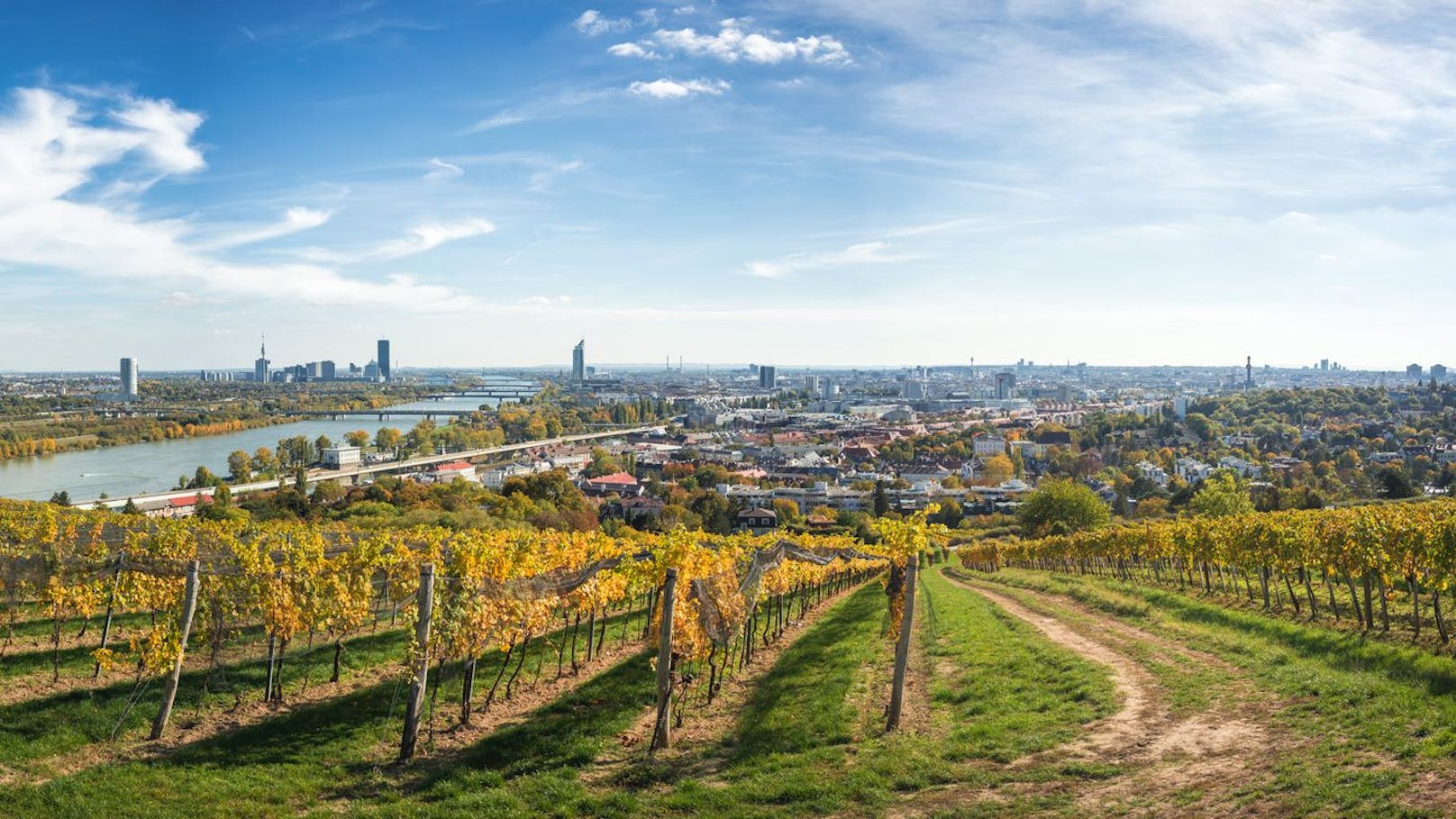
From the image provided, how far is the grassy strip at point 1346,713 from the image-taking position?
7.80 meters

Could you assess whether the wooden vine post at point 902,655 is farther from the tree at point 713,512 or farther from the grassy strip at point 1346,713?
the tree at point 713,512

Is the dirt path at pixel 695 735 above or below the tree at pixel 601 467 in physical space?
above

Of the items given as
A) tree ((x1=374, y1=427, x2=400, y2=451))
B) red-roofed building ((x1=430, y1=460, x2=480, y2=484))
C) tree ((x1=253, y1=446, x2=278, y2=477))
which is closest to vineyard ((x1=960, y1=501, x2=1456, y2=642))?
red-roofed building ((x1=430, y1=460, x2=480, y2=484))

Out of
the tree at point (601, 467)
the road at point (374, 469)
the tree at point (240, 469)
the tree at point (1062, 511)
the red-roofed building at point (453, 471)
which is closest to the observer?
the tree at point (1062, 511)

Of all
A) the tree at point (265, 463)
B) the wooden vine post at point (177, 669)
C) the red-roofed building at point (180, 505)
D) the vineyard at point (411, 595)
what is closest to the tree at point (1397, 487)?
the vineyard at point (411, 595)

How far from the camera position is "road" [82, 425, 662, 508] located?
72.4 metres

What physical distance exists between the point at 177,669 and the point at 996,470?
119 meters

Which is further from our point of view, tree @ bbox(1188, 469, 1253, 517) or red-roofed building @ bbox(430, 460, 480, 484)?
red-roofed building @ bbox(430, 460, 480, 484)

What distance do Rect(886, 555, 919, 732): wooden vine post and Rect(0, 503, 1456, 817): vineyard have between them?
4cm

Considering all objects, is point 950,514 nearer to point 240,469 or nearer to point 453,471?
point 453,471

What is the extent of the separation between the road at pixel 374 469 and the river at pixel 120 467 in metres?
8.46

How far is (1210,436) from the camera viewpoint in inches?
5827

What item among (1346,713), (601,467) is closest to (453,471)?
(601,467)

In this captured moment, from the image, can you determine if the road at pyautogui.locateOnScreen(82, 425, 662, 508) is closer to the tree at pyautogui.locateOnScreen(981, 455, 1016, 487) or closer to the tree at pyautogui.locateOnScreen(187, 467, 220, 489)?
the tree at pyautogui.locateOnScreen(187, 467, 220, 489)
